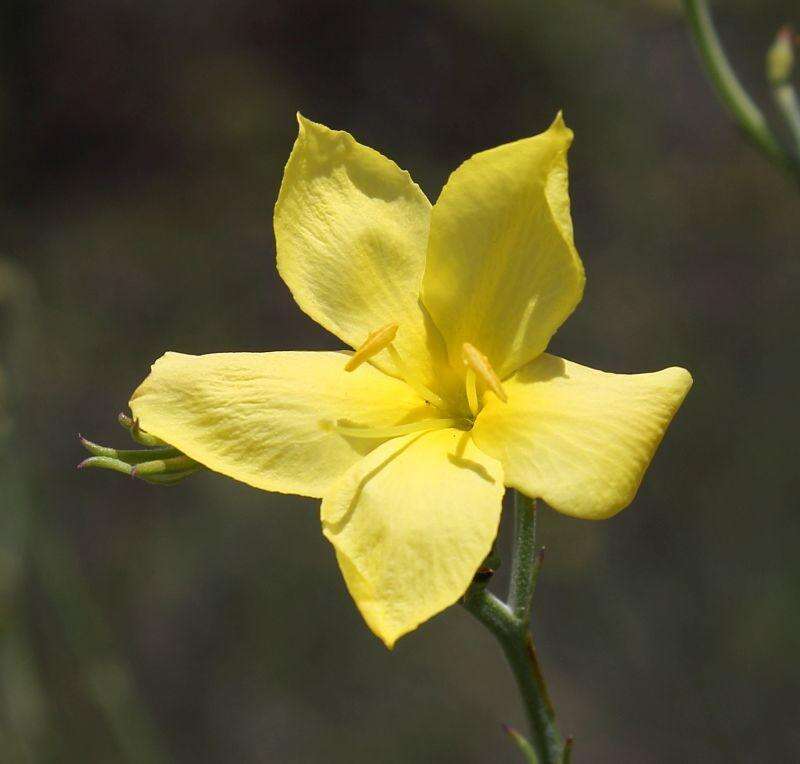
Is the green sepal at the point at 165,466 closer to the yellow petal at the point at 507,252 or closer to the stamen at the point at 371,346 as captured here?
the stamen at the point at 371,346

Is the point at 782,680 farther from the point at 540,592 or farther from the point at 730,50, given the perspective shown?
the point at 730,50

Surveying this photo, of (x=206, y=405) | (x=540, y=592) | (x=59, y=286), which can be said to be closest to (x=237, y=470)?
(x=206, y=405)

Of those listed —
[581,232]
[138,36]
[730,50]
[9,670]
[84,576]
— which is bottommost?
[84,576]

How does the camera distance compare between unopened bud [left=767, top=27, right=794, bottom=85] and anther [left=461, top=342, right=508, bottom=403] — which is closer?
anther [left=461, top=342, right=508, bottom=403]

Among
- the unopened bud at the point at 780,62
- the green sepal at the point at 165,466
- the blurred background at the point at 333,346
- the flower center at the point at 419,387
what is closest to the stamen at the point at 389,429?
the flower center at the point at 419,387

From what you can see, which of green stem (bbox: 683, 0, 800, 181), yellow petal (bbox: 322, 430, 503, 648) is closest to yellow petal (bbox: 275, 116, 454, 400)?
yellow petal (bbox: 322, 430, 503, 648)

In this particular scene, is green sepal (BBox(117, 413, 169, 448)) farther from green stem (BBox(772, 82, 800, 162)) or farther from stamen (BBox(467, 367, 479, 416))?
green stem (BBox(772, 82, 800, 162))
